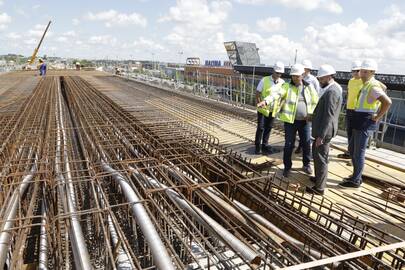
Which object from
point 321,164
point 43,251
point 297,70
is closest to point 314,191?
point 321,164

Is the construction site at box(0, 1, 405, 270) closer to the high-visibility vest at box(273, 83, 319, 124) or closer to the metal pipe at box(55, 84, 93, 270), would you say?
the metal pipe at box(55, 84, 93, 270)

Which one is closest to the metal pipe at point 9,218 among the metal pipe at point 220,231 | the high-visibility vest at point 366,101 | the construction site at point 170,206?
the construction site at point 170,206

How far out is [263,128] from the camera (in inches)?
233

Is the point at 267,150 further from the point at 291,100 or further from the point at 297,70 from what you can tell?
the point at 297,70

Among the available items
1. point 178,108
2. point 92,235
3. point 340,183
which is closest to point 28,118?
point 178,108

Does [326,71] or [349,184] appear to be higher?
[326,71]

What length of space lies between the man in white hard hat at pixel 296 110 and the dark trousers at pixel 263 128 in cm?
89

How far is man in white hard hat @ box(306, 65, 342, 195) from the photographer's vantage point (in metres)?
4.05

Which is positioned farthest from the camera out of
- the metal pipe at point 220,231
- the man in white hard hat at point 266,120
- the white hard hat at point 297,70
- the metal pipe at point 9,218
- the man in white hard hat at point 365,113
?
the man in white hard hat at point 266,120

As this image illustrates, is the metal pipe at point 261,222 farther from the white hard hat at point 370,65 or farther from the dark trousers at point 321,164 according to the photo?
the white hard hat at point 370,65

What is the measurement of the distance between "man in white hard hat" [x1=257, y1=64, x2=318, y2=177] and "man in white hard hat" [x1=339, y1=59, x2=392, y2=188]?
65 centimetres

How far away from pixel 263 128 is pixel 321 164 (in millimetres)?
1901

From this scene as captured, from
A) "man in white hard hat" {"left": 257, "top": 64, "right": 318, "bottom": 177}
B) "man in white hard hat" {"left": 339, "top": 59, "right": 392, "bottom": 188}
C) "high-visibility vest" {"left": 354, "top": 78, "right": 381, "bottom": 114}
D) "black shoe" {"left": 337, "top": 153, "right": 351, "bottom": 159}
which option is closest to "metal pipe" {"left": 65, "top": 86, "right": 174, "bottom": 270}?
"man in white hard hat" {"left": 257, "top": 64, "right": 318, "bottom": 177}

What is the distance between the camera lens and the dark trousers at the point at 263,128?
5852 mm
